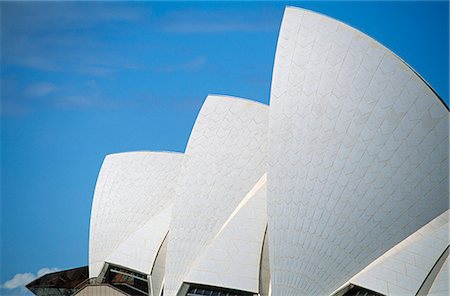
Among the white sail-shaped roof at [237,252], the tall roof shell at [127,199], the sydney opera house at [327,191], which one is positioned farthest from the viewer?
the tall roof shell at [127,199]

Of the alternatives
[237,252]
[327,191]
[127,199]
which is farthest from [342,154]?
[127,199]

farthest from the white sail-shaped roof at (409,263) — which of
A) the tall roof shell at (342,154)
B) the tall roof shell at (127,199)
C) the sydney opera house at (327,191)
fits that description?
the tall roof shell at (127,199)

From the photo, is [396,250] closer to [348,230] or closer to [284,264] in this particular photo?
[348,230]

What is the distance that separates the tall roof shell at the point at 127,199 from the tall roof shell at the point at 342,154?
9.92 metres

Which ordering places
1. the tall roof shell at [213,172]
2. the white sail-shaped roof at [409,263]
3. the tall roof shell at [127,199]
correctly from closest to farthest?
the white sail-shaped roof at [409,263], the tall roof shell at [213,172], the tall roof shell at [127,199]

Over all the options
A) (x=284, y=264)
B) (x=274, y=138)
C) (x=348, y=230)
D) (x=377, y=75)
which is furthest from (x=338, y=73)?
(x=284, y=264)

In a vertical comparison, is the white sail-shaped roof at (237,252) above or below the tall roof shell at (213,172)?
below

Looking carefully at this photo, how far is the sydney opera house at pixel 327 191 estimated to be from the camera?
22.2 meters

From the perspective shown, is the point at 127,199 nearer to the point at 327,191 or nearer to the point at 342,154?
the point at 327,191

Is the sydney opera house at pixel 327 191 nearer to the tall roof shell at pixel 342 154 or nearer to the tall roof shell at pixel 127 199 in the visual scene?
the tall roof shell at pixel 342 154

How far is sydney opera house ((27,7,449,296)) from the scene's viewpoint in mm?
22219

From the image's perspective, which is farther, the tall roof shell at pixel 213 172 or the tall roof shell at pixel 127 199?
the tall roof shell at pixel 127 199

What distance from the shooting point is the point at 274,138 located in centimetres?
2470

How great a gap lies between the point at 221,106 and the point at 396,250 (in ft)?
38.0
